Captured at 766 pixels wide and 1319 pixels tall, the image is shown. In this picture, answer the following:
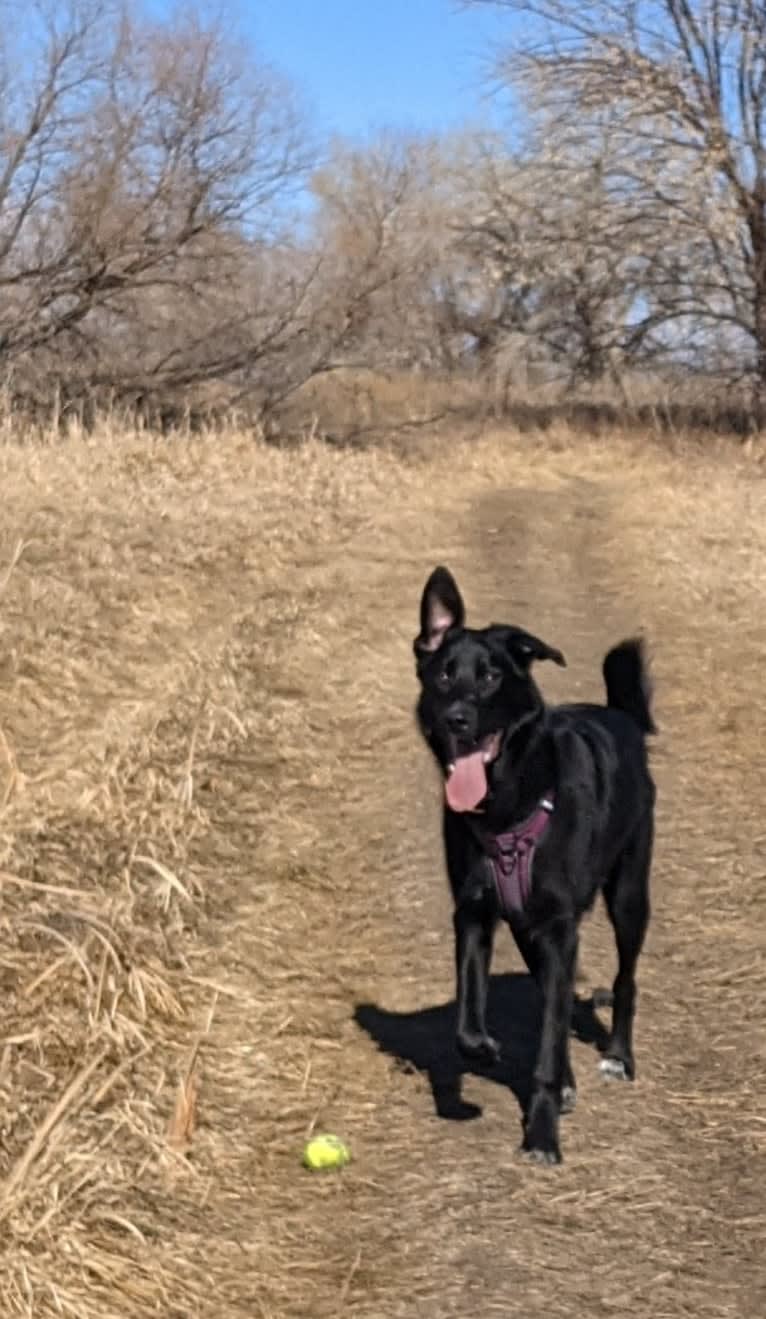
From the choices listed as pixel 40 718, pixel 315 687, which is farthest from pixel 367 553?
pixel 40 718

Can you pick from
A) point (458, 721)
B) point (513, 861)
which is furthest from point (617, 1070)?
point (458, 721)

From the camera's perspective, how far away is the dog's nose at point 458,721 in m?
4.25

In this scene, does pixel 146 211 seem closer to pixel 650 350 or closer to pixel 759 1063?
pixel 650 350

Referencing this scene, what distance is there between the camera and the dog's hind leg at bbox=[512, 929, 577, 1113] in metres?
4.34

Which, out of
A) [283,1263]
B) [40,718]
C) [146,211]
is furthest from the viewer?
[146,211]

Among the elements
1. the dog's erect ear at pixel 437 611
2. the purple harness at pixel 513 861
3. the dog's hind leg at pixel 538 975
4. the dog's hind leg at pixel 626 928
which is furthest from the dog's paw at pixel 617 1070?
the dog's erect ear at pixel 437 611

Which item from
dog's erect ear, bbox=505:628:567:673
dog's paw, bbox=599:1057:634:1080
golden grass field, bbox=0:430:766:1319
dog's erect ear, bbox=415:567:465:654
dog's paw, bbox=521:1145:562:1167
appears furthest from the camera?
dog's paw, bbox=599:1057:634:1080

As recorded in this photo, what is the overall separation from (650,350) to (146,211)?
722 cm

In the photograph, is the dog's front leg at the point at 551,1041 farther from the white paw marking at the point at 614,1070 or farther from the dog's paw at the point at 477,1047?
the white paw marking at the point at 614,1070

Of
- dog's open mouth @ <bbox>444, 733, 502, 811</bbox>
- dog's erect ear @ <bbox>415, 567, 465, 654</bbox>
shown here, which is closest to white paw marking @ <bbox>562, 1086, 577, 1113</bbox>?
dog's open mouth @ <bbox>444, 733, 502, 811</bbox>

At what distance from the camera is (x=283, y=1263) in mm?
3746

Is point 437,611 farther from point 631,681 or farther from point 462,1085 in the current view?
point 462,1085

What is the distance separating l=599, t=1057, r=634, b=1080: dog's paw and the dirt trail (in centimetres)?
4

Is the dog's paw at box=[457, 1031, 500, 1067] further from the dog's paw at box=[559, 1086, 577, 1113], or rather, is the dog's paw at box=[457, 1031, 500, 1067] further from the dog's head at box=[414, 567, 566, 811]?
the dog's head at box=[414, 567, 566, 811]
